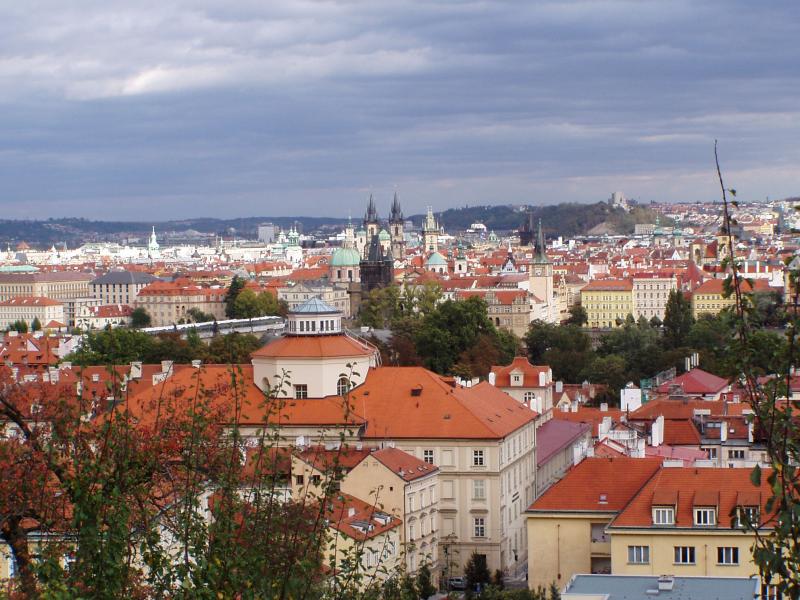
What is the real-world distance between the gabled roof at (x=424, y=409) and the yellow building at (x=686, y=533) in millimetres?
11080

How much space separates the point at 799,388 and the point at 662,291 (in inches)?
3754

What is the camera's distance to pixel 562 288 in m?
155

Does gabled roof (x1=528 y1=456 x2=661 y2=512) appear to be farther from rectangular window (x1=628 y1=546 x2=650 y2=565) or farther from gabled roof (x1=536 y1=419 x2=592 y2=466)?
gabled roof (x1=536 y1=419 x2=592 y2=466)

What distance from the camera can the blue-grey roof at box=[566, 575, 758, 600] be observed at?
2594 centimetres

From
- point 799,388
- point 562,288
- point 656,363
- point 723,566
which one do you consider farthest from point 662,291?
point 723,566

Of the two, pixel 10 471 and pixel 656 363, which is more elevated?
pixel 10 471

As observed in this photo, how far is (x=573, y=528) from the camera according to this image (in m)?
34.2

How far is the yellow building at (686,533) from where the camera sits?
103 feet

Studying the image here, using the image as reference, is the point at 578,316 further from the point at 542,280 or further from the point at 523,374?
the point at 523,374

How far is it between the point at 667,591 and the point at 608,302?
123 m

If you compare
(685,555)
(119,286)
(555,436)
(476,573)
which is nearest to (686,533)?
(685,555)

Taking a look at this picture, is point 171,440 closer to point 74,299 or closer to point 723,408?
point 723,408

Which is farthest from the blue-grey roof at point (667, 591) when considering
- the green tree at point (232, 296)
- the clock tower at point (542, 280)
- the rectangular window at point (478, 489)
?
the green tree at point (232, 296)

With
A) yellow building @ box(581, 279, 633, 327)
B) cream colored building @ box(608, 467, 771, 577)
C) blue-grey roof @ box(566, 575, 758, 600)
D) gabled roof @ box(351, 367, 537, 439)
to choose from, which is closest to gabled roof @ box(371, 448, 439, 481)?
gabled roof @ box(351, 367, 537, 439)
